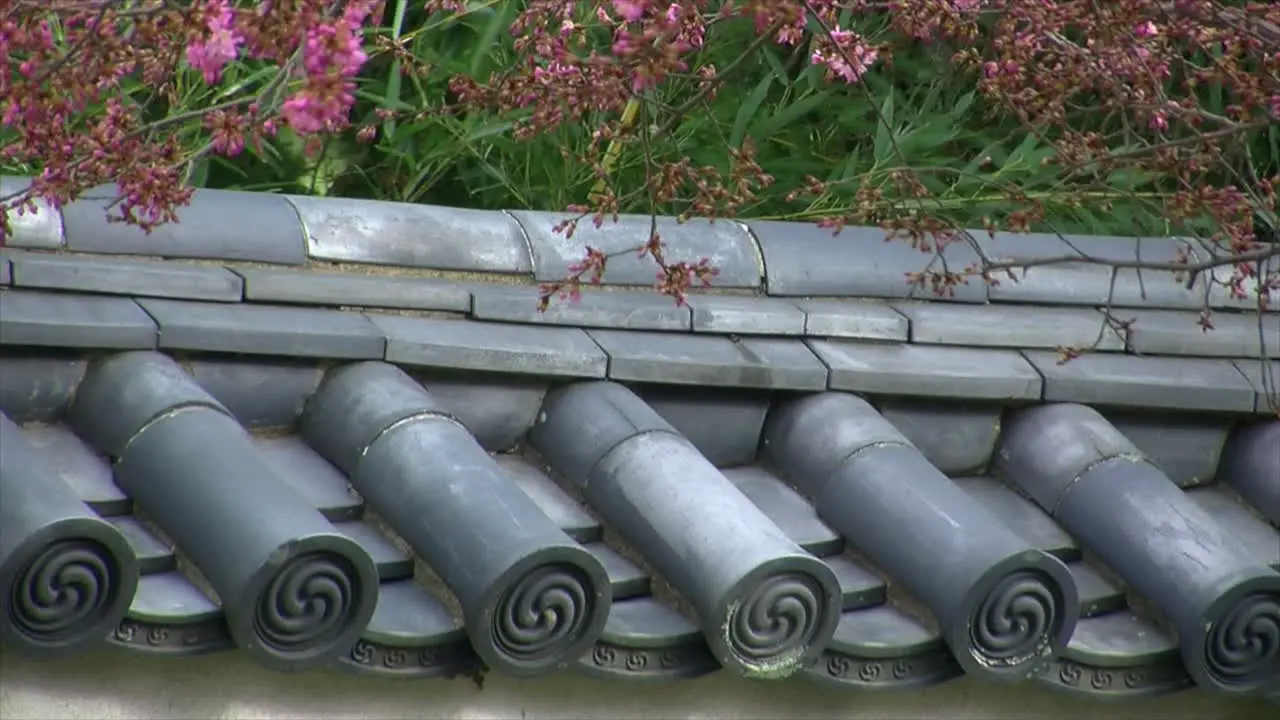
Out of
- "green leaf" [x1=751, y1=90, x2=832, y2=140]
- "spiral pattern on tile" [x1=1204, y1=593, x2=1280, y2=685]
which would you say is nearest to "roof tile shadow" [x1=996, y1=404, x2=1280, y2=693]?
"spiral pattern on tile" [x1=1204, y1=593, x2=1280, y2=685]

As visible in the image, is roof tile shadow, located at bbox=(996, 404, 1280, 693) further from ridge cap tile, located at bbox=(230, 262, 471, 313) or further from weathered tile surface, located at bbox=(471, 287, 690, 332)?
ridge cap tile, located at bbox=(230, 262, 471, 313)

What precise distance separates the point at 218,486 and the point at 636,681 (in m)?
0.56

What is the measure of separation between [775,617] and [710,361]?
0.48m

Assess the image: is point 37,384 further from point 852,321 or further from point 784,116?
point 784,116

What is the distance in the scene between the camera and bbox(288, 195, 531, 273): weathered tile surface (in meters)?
2.72

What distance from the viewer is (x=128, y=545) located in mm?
2033

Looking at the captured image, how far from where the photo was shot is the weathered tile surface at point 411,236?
8.91 feet

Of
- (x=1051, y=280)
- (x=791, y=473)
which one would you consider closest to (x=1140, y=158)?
(x=1051, y=280)

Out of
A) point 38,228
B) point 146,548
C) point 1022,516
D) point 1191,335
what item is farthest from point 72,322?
point 1191,335

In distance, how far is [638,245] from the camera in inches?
115

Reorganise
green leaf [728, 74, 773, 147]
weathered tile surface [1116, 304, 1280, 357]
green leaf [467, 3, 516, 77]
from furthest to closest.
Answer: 1. green leaf [728, 74, 773, 147]
2. green leaf [467, 3, 516, 77]
3. weathered tile surface [1116, 304, 1280, 357]

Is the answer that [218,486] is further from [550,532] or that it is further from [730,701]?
[730,701]

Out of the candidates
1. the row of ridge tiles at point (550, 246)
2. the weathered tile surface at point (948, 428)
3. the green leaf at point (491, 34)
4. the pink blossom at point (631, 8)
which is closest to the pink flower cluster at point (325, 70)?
the pink blossom at point (631, 8)

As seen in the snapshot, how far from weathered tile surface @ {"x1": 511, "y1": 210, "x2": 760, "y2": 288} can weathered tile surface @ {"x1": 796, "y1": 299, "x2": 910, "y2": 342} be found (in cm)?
11
